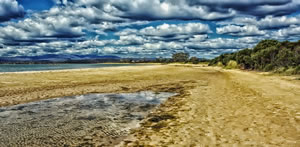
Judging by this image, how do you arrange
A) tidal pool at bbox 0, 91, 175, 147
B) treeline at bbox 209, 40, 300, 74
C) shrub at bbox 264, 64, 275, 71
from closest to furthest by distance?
tidal pool at bbox 0, 91, 175, 147, treeline at bbox 209, 40, 300, 74, shrub at bbox 264, 64, 275, 71

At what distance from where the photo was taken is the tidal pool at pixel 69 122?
7.22m

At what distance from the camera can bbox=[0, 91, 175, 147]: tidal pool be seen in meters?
7.22

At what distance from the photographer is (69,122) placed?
945 centimetres

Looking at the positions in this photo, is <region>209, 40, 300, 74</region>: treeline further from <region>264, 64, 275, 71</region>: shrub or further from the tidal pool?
the tidal pool

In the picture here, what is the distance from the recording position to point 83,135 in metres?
7.66

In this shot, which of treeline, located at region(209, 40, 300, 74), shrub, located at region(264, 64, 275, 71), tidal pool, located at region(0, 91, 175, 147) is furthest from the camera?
shrub, located at region(264, 64, 275, 71)

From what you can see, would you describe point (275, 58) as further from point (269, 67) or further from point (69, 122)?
point (69, 122)

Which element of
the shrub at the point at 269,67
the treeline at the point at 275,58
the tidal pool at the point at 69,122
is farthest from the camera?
the shrub at the point at 269,67

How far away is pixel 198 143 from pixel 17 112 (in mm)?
10524

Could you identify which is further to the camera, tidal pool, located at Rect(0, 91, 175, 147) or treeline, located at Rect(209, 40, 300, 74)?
treeline, located at Rect(209, 40, 300, 74)

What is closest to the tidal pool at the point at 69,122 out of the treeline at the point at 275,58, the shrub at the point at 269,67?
the treeline at the point at 275,58

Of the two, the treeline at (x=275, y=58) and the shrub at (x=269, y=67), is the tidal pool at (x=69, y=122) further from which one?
the shrub at (x=269, y=67)

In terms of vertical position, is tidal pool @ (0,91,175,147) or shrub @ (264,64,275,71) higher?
Answer: tidal pool @ (0,91,175,147)

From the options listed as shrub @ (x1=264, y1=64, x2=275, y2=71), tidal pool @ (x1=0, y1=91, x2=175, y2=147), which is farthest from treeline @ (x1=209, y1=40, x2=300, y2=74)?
tidal pool @ (x1=0, y1=91, x2=175, y2=147)
